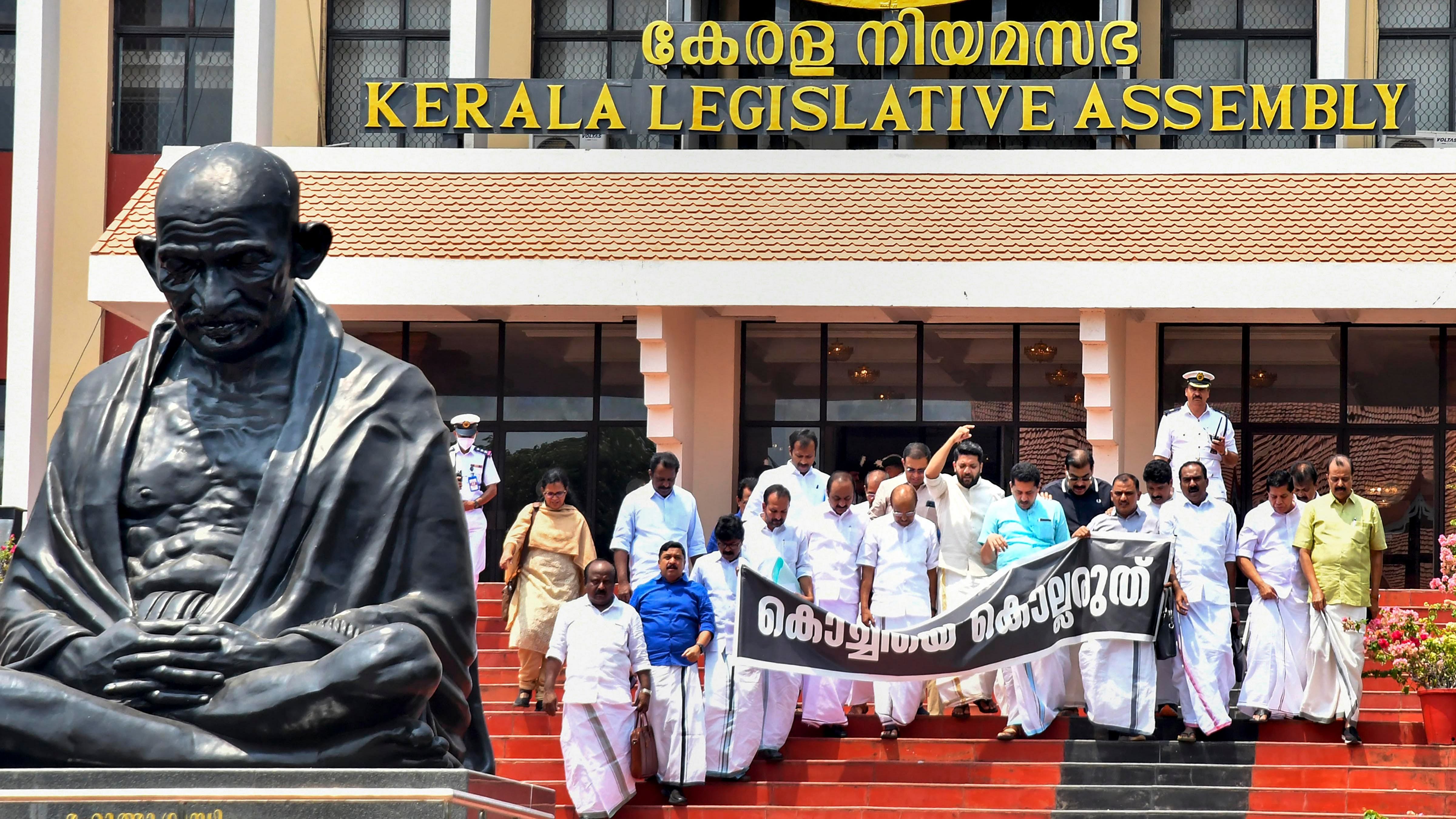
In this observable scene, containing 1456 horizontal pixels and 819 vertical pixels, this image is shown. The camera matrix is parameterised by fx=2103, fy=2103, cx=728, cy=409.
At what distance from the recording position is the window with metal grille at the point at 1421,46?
2036 cm

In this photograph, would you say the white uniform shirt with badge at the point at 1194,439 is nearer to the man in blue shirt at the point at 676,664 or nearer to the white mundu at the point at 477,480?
the man in blue shirt at the point at 676,664

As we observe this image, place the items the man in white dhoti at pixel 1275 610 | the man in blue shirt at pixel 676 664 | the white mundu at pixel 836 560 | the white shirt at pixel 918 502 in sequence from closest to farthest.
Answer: the man in blue shirt at pixel 676 664, the man in white dhoti at pixel 1275 610, the white mundu at pixel 836 560, the white shirt at pixel 918 502

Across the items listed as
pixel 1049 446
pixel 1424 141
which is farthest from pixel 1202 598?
pixel 1424 141

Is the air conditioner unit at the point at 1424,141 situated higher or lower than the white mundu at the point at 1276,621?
higher

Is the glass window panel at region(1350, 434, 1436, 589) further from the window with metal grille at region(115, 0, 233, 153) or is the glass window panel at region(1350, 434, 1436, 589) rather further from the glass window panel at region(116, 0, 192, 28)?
the glass window panel at region(116, 0, 192, 28)

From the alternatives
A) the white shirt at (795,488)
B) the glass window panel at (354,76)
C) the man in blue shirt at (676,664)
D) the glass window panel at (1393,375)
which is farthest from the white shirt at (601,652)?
the glass window panel at (354,76)

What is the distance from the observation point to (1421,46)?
20.5m

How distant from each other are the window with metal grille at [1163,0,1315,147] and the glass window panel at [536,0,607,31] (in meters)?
5.62

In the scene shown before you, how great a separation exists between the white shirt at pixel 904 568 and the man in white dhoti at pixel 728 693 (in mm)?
915

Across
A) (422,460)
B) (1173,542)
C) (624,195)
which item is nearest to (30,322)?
(624,195)

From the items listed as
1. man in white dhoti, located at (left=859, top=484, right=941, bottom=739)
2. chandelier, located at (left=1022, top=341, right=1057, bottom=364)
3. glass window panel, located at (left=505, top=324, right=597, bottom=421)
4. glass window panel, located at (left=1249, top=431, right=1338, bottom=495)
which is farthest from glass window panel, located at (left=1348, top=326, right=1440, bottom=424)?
man in white dhoti, located at (left=859, top=484, right=941, bottom=739)

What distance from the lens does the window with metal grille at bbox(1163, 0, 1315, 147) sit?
814 inches

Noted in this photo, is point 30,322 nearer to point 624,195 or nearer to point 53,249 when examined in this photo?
point 53,249

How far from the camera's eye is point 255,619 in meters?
4.97
